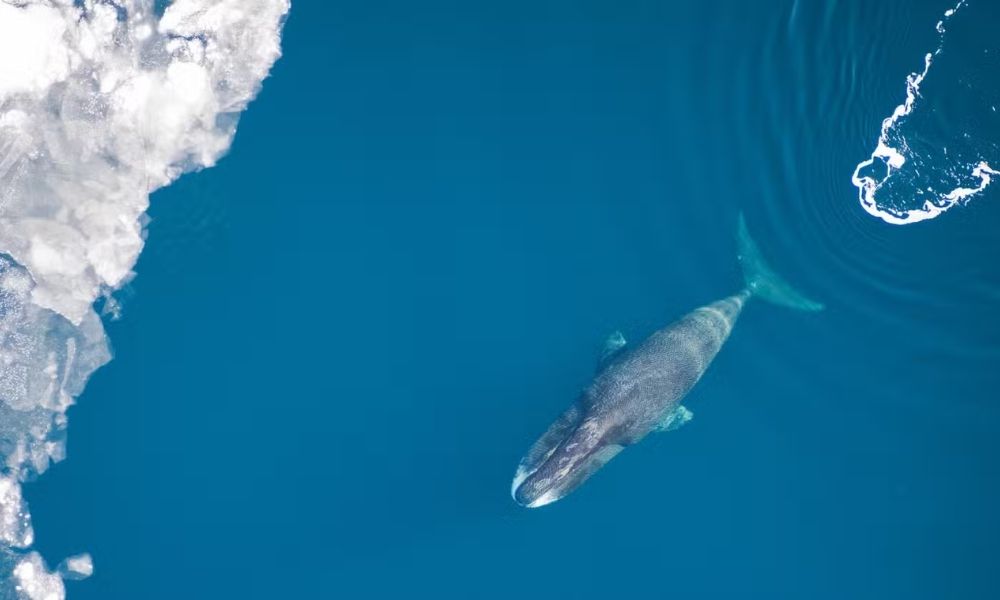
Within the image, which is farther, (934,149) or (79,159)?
(79,159)

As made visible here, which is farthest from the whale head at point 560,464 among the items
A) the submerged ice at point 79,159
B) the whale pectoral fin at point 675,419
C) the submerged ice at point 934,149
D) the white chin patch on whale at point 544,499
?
the submerged ice at point 79,159

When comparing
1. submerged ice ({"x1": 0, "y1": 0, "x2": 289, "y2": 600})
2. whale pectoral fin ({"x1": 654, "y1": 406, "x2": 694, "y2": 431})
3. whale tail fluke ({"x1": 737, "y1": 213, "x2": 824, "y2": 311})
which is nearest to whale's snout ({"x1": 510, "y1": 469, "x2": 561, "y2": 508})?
whale pectoral fin ({"x1": 654, "y1": 406, "x2": 694, "y2": 431})

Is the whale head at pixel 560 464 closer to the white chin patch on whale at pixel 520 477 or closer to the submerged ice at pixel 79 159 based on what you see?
the white chin patch on whale at pixel 520 477

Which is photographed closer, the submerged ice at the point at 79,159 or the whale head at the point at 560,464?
the whale head at the point at 560,464

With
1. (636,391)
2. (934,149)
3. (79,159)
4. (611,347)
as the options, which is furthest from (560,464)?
(79,159)

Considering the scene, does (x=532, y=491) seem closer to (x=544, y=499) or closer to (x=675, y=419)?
(x=544, y=499)

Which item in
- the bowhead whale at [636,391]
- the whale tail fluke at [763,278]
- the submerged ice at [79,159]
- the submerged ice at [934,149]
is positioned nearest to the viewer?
the bowhead whale at [636,391]
